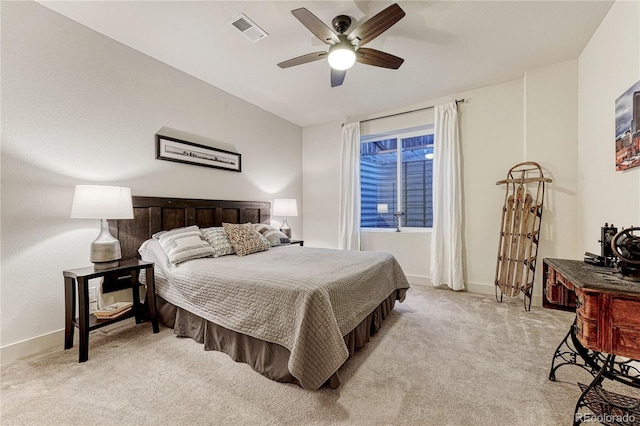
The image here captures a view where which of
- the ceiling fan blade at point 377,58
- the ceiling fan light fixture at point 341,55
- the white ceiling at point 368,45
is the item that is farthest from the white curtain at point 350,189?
the ceiling fan light fixture at point 341,55

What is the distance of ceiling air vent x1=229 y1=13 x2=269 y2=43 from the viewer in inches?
91.0

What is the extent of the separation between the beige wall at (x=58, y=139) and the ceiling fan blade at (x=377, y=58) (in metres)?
2.16

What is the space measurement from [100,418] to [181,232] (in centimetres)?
157

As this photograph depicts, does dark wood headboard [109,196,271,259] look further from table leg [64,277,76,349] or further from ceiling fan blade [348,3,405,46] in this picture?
ceiling fan blade [348,3,405,46]

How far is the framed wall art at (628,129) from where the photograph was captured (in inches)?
70.2

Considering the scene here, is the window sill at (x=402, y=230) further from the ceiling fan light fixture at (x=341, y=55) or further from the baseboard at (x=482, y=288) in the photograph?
the ceiling fan light fixture at (x=341, y=55)

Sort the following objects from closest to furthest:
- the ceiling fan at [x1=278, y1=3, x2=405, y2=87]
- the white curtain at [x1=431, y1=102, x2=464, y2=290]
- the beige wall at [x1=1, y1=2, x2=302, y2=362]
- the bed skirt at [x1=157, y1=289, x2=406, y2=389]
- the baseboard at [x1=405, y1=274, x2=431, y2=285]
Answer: the bed skirt at [x1=157, y1=289, x2=406, y2=389] < the ceiling fan at [x1=278, y1=3, x2=405, y2=87] < the beige wall at [x1=1, y1=2, x2=302, y2=362] < the white curtain at [x1=431, y1=102, x2=464, y2=290] < the baseboard at [x1=405, y1=274, x2=431, y2=285]

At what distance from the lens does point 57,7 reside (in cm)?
220

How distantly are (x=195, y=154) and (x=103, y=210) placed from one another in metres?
1.38

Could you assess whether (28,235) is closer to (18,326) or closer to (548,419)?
(18,326)

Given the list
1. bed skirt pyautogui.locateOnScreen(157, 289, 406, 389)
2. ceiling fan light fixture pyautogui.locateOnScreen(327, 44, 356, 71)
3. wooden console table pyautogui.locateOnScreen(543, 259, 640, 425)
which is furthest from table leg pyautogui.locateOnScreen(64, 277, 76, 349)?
wooden console table pyautogui.locateOnScreen(543, 259, 640, 425)

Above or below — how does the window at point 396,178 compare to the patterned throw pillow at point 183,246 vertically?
above

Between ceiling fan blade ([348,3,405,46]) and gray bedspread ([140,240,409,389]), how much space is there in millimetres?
1864

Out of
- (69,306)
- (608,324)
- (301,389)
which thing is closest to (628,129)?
(608,324)
